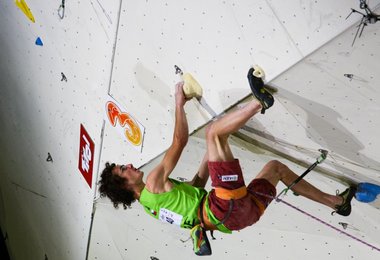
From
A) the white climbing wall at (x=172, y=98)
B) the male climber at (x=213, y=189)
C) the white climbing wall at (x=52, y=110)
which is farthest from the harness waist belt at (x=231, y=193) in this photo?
the white climbing wall at (x=52, y=110)

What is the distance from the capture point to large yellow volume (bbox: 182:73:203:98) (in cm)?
180

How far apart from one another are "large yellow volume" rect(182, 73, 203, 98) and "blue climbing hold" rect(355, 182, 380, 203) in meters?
0.66

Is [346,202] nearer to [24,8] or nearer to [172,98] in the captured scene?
[172,98]

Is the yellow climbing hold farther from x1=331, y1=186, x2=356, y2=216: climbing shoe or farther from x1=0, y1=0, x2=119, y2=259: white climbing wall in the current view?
x1=331, y1=186, x2=356, y2=216: climbing shoe

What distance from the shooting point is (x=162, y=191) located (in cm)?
198

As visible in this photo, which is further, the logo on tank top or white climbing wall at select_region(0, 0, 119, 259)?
white climbing wall at select_region(0, 0, 119, 259)

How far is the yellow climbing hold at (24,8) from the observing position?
2.67 metres

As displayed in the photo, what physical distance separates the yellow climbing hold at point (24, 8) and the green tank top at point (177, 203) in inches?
50.6

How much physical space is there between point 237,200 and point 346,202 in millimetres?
397

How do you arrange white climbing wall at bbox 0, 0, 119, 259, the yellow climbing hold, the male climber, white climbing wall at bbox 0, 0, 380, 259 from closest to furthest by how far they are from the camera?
white climbing wall at bbox 0, 0, 380, 259 → the male climber → white climbing wall at bbox 0, 0, 119, 259 → the yellow climbing hold

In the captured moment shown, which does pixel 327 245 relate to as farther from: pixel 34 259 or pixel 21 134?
pixel 34 259

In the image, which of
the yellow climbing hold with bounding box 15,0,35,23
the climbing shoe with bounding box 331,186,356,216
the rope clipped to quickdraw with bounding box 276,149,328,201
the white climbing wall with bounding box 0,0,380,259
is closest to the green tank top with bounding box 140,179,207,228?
the white climbing wall with bounding box 0,0,380,259

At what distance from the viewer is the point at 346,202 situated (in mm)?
1811

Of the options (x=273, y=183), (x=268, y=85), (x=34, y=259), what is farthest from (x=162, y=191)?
(x=34, y=259)
